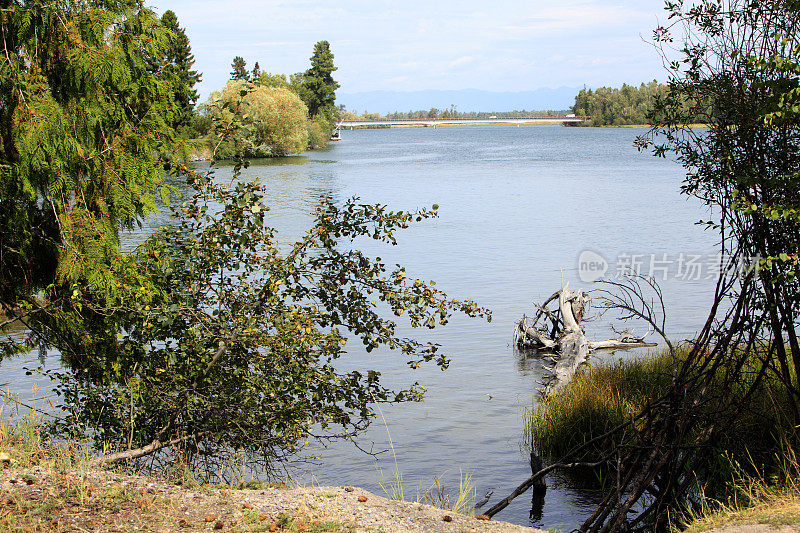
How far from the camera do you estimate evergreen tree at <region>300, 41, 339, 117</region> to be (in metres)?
124

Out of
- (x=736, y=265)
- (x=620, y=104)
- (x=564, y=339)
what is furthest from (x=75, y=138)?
(x=620, y=104)

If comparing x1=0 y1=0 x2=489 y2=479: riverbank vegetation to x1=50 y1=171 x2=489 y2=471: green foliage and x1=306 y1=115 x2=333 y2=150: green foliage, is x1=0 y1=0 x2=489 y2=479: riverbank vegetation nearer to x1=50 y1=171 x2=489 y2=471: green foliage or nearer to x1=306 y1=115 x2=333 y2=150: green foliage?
x1=50 y1=171 x2=489 y2=471: green foliage

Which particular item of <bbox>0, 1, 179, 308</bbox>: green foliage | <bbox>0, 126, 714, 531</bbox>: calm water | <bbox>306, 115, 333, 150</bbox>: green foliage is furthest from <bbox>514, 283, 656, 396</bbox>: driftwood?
<bbox>306, 115, 333, 150</bbox>: green foliage

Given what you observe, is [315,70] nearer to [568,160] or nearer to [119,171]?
[568,160]

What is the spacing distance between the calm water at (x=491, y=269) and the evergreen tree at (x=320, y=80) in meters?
62.2

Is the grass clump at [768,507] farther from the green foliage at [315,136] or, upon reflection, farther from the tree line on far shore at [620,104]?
the tree line on far shore at [620,104]

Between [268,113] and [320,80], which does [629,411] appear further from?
[320,80]

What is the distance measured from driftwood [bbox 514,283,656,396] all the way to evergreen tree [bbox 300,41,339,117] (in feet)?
365

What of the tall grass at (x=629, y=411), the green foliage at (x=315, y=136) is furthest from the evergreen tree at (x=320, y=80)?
→ the tall grass at (x=629, y=411)

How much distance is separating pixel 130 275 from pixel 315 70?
124 m

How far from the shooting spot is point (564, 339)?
45.3 ft

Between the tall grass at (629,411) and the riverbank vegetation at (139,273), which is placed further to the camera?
the tall grass at (629,411)

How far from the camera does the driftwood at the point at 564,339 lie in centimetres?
1265

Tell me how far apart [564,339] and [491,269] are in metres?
10.3
